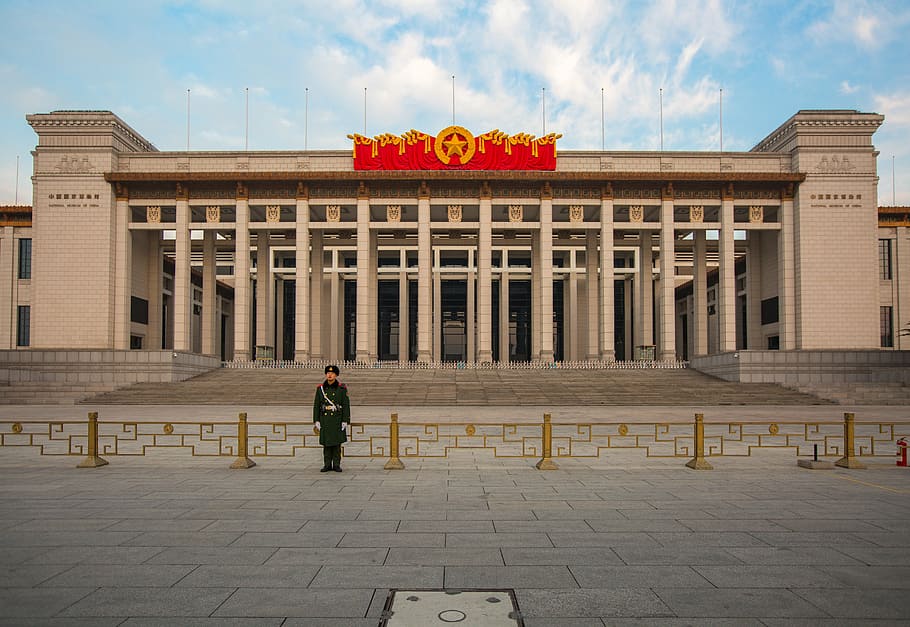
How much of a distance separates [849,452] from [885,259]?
4112 centimetres

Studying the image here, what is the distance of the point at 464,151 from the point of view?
4353cm

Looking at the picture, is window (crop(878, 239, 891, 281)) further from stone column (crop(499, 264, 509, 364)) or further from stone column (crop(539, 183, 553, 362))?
stone column (crop(499, 264, 509, 364))

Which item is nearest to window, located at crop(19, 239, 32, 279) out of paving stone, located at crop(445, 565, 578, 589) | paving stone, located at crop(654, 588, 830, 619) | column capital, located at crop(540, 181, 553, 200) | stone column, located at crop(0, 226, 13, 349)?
stone column, located at crop(0, 226, 13, 349)

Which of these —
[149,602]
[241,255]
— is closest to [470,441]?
[149,602]

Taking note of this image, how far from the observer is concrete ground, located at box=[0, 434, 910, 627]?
17.6ft

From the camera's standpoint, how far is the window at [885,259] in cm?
4753

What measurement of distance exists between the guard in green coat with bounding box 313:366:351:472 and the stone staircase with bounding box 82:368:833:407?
685 inches

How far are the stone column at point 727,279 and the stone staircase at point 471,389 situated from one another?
20.8ft

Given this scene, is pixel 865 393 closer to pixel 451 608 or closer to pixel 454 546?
pixel 454 546

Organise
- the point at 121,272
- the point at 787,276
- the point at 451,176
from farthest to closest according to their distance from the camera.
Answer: the point at 121,272
the point at 787,276
the point at 451,176

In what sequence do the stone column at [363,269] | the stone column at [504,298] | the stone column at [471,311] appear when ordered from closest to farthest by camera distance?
1. the stone column at [363,269]
2. the stone column at [504,298]
3. the stone column at [471,311]

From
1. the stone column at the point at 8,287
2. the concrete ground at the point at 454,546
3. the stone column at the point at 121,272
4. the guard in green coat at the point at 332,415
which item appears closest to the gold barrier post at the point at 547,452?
the concrete ground at the point at 454,546

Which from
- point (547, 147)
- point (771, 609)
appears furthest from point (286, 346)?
point (771, 609)

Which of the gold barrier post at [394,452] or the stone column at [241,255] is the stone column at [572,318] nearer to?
the stone column at [241,255]
